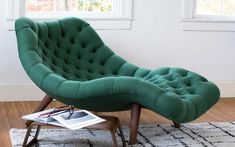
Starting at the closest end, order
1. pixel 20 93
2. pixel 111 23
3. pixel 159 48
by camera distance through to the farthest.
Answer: pixel 20 93 → pixel 111 23 → pixel 159 48

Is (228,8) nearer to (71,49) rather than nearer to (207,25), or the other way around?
(207,25)

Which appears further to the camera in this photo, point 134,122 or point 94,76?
point 94,76

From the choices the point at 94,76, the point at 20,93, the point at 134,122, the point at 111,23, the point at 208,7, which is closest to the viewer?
the point at 134,122

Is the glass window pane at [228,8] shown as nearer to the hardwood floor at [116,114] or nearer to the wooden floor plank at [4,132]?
the hardwood floor at [116,114]

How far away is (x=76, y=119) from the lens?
276 cm

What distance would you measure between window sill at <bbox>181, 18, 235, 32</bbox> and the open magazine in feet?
7.64

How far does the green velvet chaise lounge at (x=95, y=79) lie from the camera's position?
312cm

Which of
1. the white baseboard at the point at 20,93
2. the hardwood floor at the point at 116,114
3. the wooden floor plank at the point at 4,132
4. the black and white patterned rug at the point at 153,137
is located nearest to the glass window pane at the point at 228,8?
the hardwood floor at the point at 116,114

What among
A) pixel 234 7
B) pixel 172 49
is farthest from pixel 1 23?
pixel 234 7

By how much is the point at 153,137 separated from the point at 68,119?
0.91 m

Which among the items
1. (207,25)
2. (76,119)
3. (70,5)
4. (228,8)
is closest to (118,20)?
Answer: (70,5)

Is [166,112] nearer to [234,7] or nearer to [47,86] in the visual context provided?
A: [47,86]

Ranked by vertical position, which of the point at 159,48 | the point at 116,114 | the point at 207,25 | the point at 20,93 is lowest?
the point at 116,114

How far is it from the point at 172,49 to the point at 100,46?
1.10 meters
